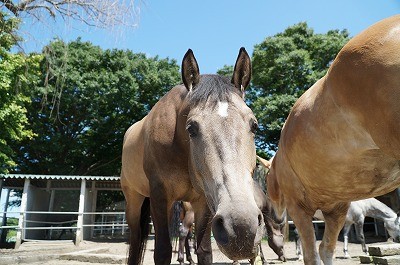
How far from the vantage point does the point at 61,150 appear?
19.8 metres

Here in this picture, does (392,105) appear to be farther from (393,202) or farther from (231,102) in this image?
(393,202)

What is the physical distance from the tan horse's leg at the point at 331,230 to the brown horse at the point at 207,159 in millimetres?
1448

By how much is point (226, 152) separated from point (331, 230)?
2.46 meters

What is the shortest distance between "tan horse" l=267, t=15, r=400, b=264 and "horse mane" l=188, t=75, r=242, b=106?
780 millimetres

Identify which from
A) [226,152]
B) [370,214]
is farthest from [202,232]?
[370,214]

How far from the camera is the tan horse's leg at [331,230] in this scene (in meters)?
3.78

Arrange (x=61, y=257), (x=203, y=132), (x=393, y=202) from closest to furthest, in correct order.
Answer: (x=203, y=132) → (x=61, y=257) → (x=393, y=202)

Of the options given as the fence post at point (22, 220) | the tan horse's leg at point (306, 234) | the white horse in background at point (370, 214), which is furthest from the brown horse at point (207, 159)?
the fence post at point (22, 220)

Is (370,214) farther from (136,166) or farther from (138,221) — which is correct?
(136,166)

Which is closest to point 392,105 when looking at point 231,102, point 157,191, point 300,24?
point 231,102

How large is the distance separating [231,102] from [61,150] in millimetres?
19481

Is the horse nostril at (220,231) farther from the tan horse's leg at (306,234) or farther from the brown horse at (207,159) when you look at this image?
the tan horse's leg at (306,234)

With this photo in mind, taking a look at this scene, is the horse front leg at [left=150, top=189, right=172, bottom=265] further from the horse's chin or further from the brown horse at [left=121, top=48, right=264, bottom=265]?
the horse's chin

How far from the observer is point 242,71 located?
110 inches
